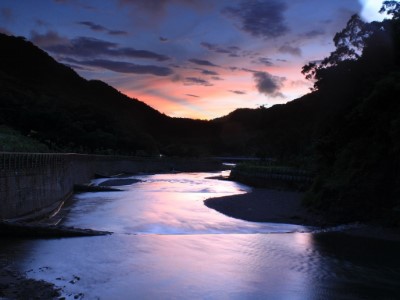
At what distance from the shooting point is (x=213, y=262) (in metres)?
15.0

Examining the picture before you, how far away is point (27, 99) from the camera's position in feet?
351

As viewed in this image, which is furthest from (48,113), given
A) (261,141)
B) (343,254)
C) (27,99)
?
(343,254)

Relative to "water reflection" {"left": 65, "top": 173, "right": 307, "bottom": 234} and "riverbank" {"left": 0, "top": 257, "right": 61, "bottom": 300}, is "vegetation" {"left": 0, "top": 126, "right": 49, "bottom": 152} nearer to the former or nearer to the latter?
"water reflection" {"left": 65, "top": 173, "right": 307, "bottom": 234}

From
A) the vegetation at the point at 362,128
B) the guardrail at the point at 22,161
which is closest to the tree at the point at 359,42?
the vegetation at the point at 362,128

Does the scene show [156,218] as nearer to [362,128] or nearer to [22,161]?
[22,161]

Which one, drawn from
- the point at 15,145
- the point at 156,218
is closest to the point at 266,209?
the point at 156,218

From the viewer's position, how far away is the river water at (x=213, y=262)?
11727 millimetres

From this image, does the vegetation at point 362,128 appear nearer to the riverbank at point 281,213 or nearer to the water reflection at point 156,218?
the riverbank at point 281,213

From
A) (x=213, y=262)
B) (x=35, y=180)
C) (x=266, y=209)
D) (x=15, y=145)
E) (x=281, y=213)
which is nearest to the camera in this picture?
(x=213, y=262)

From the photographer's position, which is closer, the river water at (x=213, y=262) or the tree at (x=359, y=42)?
the river water at (x=213, y=262)

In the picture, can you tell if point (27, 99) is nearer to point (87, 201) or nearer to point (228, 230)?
point (87, 201)

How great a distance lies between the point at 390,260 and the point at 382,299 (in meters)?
4.58

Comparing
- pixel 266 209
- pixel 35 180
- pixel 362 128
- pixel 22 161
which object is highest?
pixel 362 128

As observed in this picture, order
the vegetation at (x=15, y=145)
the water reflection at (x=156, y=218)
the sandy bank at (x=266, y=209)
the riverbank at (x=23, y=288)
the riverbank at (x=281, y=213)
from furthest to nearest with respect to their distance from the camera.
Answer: the vegetation at (x=15, y=145)
the sandy bank at (x=266, y=209)
the water reflection at (x=156, y=218)
the riverbank at (x=281, y=213)
the riverbank at (x=23, y=288)
